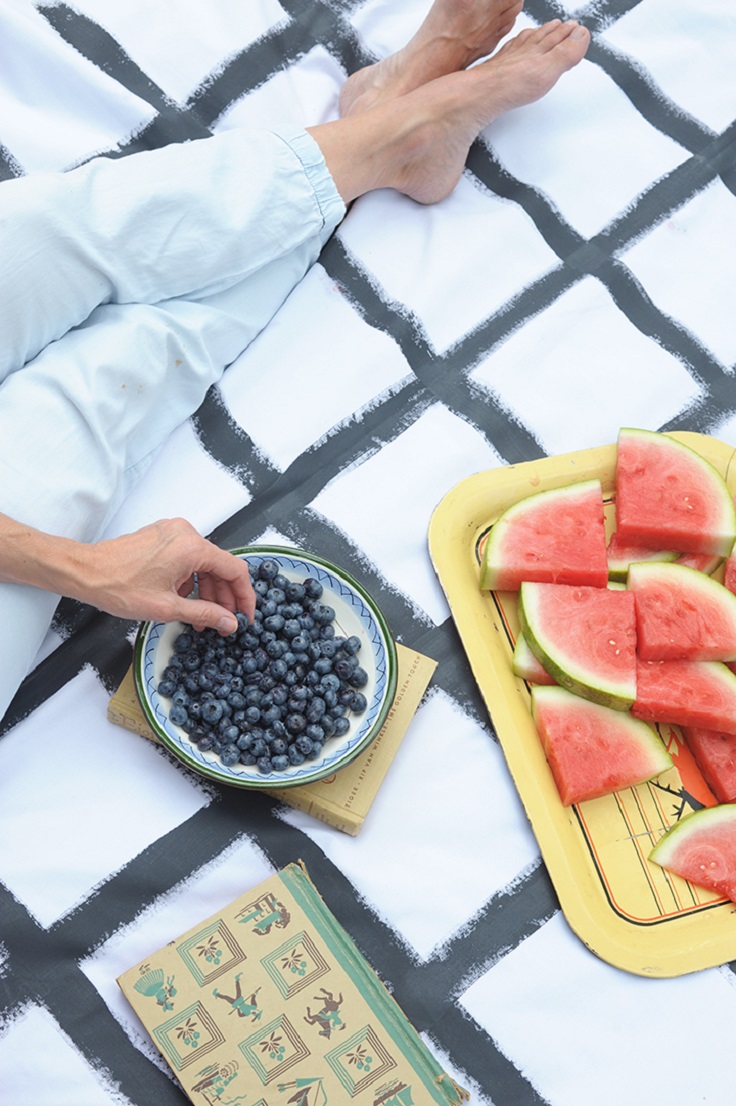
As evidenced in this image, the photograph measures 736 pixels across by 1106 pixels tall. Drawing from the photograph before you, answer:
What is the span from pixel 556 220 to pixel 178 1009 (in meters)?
1.28

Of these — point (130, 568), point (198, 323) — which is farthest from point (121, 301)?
point (130, 568)

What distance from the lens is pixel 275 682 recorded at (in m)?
1.29

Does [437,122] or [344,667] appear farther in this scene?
[437,122]

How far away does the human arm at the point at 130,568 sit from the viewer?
1.21 m

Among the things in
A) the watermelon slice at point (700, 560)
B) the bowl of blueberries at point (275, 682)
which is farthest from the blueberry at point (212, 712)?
the watermelon slice at point (700, 560)

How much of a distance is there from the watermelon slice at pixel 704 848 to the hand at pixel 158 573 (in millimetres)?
628

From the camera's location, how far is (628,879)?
132 centimetres

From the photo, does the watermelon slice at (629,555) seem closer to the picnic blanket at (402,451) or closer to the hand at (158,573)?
the picnic blanket at (402,451)

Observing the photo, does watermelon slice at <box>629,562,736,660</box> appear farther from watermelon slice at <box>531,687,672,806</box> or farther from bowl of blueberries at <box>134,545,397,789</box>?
bowl of blueberries at <box>134,545,397,789</box>

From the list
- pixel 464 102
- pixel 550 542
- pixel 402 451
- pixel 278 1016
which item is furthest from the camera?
Result: pixel 464 102

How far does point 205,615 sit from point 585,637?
50cm

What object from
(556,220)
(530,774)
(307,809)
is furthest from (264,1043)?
(556,220)

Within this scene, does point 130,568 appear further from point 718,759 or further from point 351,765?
point 718,759

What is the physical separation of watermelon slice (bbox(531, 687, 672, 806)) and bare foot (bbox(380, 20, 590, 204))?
32.7 inches
